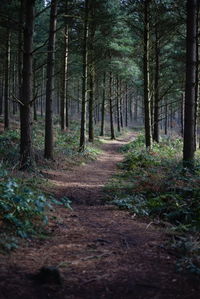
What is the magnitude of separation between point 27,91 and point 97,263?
23.0 feet

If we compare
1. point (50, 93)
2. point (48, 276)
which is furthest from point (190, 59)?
point (48, 276)

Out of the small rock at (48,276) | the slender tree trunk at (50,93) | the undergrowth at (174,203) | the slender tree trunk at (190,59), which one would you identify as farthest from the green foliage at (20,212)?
the slender tree trunk at (50,93)

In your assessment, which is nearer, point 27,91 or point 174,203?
point 174,203

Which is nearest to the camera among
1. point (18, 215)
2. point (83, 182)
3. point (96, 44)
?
point (18, 215)

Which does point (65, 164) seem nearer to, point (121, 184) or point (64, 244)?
point (121, 184)

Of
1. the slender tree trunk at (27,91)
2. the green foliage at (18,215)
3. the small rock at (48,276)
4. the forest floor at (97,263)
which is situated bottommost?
the forest floor at (97,263)

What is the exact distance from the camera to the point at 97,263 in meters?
4.09

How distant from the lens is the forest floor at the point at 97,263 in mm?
3346

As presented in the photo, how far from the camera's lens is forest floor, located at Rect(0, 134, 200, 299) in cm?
335

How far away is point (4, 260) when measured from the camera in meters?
3.83

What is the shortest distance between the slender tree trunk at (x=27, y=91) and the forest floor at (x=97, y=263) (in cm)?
384

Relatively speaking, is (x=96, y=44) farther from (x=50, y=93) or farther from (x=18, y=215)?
(x=18, y=215)

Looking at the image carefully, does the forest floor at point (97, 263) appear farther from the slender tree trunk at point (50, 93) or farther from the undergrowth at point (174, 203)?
the slender tree trunk at point (50, 93)

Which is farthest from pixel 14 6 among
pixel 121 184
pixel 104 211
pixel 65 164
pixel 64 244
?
pixel 64 244
